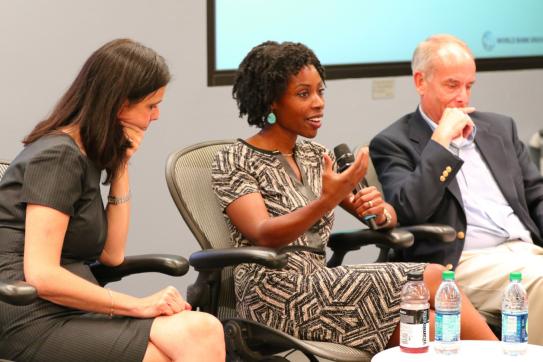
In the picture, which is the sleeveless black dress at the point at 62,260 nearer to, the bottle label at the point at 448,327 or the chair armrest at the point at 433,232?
the bottle label at the point at 448,327

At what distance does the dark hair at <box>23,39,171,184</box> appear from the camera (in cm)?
275

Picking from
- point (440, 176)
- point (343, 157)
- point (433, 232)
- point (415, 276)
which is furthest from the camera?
point (440, 176)

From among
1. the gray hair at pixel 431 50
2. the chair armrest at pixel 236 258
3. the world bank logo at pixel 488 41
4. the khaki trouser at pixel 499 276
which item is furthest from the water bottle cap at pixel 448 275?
the world bank logo at pixel 488 41

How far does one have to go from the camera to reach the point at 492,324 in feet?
11.7

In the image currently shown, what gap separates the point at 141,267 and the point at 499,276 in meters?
1.27

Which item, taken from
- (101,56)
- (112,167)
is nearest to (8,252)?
(112,167)

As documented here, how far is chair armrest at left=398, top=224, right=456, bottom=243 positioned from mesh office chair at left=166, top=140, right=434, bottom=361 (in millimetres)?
115

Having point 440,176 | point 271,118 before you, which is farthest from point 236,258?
point 440,176

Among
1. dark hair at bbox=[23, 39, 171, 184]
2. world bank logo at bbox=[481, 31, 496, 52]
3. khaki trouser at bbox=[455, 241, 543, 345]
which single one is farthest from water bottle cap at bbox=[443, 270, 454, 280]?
world bank logo at bbox=[481, 31, 496, 52]

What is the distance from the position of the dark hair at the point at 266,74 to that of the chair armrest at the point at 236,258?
561 mm

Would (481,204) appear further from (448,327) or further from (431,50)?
(448,327)

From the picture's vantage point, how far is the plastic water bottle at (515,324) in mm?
2848

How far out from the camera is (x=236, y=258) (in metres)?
3.01

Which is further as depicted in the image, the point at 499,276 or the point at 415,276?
the point at 499,276
